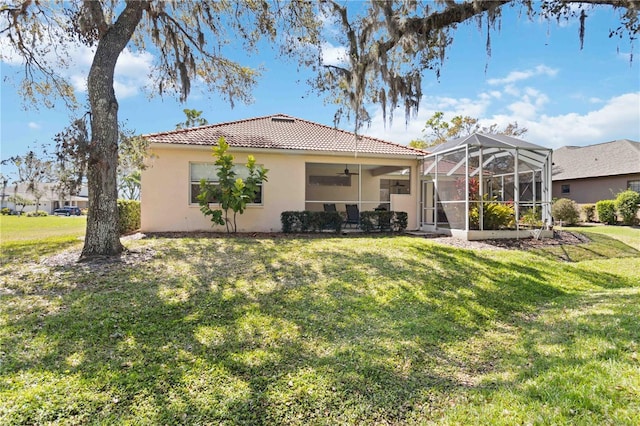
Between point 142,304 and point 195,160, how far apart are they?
765cm

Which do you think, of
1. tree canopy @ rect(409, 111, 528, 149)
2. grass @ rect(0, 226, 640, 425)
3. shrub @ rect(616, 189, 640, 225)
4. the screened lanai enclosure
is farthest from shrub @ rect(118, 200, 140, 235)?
tree canopy @ rect(409, 111, 528, 149)

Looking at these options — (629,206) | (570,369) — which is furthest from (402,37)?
(629,206)

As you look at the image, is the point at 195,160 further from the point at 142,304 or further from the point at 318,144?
the point at 142,304

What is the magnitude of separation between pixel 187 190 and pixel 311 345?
907cm

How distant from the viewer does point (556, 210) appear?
61.4 feet

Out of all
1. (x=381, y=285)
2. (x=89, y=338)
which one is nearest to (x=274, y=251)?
(x=381, y=285)

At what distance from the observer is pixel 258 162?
12211 millimetres

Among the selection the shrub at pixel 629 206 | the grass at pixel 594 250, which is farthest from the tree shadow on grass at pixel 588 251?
the shrub at pixel 629 206

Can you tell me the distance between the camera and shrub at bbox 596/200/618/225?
1881cm

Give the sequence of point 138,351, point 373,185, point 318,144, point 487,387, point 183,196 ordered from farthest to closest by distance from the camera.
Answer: point 373,185
point 318,144
point 183,196
point 138,351
point 487,387

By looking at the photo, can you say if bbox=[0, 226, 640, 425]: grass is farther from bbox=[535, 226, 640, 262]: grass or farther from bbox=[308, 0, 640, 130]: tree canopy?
bbox=[308, 0, 640, 130]: tree canopy

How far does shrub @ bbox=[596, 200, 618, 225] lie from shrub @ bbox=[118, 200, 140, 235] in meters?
23.4

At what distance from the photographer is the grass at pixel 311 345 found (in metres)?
2.74

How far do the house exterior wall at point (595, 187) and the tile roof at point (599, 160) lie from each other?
0.42 m
